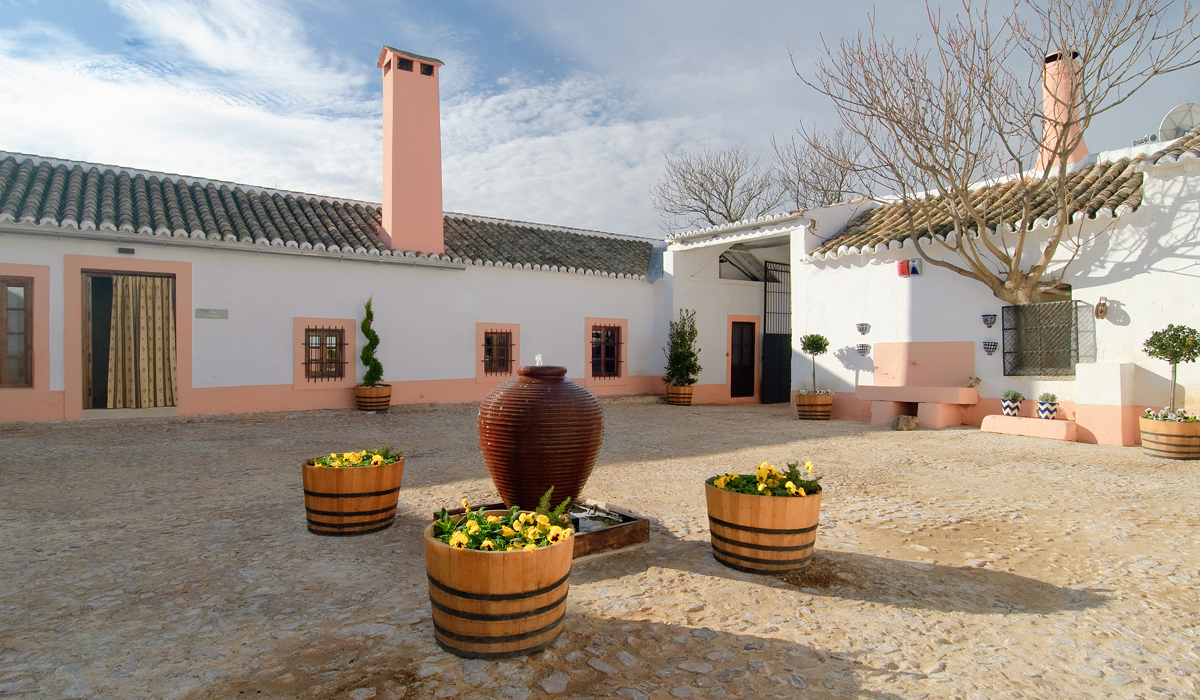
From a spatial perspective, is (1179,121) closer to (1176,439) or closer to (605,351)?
(1176,439)

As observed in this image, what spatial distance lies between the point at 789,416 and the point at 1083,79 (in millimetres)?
7069

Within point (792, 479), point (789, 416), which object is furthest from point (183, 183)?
point (792, 479)

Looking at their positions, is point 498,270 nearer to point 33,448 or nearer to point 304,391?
point 304,391

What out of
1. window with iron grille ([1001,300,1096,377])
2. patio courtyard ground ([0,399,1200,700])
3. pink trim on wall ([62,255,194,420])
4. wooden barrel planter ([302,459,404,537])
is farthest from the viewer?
pink trim on wall ([62,255,194,420])

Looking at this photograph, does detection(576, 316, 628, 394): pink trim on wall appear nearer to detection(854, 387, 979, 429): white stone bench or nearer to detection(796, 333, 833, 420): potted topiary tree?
detection(796, 333, 833, 420): potted topiary tree

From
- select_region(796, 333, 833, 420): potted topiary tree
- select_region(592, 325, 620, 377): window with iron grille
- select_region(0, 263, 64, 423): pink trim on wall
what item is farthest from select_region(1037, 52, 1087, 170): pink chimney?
select_region(0, 263, 64, 423): pink trim on wall

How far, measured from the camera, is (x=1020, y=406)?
10.2 metres

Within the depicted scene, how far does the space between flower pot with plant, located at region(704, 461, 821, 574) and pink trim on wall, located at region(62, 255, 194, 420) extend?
10385mm

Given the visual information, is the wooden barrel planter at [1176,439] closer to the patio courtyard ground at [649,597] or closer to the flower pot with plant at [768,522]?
the patio courtyard ground at [649,597]

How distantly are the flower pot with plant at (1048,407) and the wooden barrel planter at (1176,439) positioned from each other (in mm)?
1687

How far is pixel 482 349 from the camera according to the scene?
46.9 ft

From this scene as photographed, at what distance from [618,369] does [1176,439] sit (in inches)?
414

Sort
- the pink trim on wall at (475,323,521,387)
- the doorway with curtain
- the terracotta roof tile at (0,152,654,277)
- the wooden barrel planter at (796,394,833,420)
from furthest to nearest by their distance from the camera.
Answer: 1. the pink trim on wall at (475,323,521,387)
2. the wooden barrel planter at (796,394,833,420)
3. the doorway with curtain
4. the terracotta roof tile at (0,152,654,277)

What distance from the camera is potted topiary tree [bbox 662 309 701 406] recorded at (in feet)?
51.2
